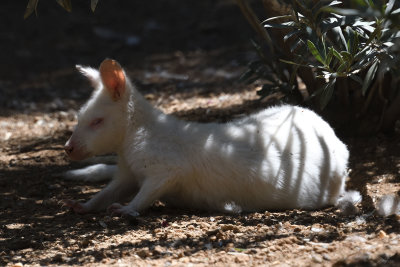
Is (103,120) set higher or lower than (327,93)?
lower

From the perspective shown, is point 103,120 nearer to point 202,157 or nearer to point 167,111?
point 202,157

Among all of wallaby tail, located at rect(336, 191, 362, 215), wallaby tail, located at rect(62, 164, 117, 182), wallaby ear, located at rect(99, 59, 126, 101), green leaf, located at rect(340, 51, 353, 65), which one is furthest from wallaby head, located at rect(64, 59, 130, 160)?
wallaby tail, located at rect(336, 191, 362, 215)

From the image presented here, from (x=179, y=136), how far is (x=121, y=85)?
60 centimetres

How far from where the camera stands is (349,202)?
4.73 metres

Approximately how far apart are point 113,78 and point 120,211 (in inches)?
40.1

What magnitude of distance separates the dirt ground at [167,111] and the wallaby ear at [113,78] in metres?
0.95

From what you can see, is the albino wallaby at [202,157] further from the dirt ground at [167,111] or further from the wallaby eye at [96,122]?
the dirt ground at [167,111]

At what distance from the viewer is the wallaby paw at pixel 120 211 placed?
457cm

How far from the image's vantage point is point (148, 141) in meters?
4.85

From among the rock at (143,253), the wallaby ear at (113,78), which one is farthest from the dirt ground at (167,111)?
the wallaby ear at (113,78)

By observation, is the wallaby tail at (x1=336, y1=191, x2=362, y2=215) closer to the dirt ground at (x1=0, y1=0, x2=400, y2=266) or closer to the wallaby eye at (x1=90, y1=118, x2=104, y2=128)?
the dirt ground at (x1=0, y1=0, x2=400, y2=266)

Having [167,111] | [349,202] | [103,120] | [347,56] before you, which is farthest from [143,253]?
[167,111]

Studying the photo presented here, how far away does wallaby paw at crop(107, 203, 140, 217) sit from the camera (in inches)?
180

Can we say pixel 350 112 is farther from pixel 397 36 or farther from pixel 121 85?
pixel 121 85
